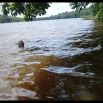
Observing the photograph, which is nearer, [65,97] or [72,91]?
[65,97]

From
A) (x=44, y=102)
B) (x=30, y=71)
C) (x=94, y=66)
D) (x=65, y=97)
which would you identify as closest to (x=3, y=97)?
(x=65, y=97)

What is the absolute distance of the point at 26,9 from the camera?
38.3 feet

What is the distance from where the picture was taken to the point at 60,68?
11.9m

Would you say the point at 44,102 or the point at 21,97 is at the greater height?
the point at 44,102

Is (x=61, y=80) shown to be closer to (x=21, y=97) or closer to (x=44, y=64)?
(x=21, y=97)

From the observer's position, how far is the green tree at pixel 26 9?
1106 cm

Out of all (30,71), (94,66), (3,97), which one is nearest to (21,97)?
(3,97)

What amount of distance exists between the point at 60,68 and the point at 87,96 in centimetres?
456

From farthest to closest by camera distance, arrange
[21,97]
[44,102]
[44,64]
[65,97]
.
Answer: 1. [44,64]
2. [21,97]
3. [65,97]
4. [44,102]

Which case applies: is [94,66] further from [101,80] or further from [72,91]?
[72,91]

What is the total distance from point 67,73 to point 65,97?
11.2 feet

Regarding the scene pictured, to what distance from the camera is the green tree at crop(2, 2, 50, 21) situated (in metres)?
11.1

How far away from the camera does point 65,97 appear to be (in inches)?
287

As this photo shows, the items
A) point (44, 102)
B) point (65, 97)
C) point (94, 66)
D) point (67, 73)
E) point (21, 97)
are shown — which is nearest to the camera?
point (44, 102)
